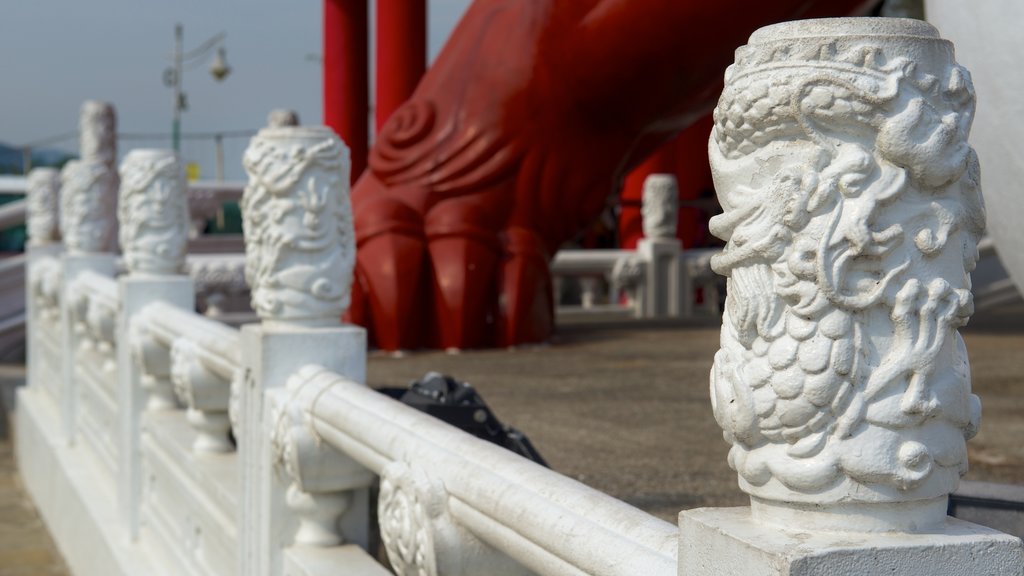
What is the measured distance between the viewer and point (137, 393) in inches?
164

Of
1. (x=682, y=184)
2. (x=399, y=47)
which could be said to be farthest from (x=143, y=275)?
(x=682, y=184)

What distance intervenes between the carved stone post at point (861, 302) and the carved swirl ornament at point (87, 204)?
5225 millimetres

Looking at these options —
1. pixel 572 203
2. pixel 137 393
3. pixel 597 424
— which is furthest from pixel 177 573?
pixel 572 203

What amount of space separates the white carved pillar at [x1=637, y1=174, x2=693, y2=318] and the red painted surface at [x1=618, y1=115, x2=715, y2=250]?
178 centimetres

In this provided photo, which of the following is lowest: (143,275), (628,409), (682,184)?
(628,409)

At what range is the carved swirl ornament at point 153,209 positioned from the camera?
162 inches

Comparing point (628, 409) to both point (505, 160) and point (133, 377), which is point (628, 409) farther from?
point (505, 160)

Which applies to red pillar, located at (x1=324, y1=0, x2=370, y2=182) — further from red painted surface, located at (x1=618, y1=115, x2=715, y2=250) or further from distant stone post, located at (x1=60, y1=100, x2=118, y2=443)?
distant stone post, located at (x1=60, y1=100, x2=118, y2=443)

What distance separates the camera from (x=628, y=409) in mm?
4523

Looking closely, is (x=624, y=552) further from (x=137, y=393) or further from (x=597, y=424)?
(x=137, y=393)

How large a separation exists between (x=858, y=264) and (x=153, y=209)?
3.43 meters

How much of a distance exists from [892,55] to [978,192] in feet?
0.49

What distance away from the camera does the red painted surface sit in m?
11.8

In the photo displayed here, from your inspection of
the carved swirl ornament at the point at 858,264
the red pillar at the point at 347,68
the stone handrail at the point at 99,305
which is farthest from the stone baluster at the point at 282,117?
the carved swirl ornament at the point at 858,264
